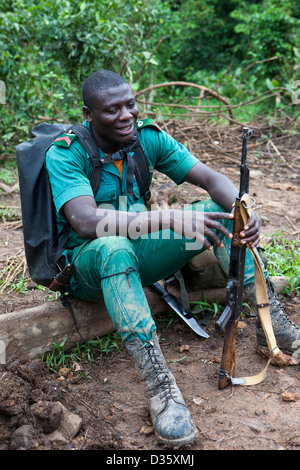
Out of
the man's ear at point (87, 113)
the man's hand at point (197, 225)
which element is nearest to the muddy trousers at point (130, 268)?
the man's hand at point (197, 225)

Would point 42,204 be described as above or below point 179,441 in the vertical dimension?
above

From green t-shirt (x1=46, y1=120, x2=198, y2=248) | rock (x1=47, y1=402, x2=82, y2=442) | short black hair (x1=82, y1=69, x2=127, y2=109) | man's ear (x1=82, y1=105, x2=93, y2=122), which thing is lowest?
rock (x1=47, y1=402, x2=82, y2=442)

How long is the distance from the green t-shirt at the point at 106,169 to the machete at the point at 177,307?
0.55m

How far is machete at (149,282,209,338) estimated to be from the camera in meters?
2.97

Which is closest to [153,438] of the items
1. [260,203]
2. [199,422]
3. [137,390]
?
[199,422]

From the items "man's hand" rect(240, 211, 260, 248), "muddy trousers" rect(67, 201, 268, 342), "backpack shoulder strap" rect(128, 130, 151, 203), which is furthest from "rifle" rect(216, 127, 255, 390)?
"backpack shoulder strap" rect(128, 130, 151, 203)

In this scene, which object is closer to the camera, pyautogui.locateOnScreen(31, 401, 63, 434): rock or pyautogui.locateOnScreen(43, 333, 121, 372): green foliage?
pyautogui.locateOnScreen(31, 401, 63, 434): rock

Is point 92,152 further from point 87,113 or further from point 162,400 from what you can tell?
point 162,400

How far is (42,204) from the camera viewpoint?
269 cm

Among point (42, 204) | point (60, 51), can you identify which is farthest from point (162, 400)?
point (60, 51)

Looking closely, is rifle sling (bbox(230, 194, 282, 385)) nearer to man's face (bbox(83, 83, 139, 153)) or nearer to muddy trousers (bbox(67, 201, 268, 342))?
muddy trousers (bbox(67, 201, 268, 342))

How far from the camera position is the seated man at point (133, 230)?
2.28 metres

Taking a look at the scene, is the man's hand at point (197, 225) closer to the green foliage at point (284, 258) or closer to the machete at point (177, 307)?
the machete at point (177, 307)

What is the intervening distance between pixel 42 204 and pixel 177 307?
102 cm
